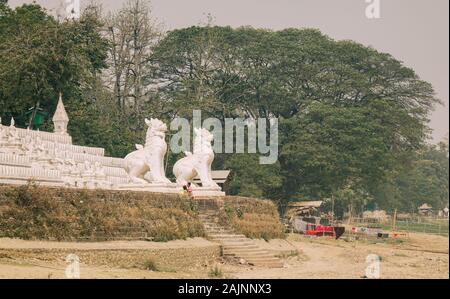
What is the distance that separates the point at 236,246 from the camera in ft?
102

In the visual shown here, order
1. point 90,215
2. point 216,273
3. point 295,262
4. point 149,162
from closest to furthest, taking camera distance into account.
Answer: point 216,273
point 90,215
point 149,162
point 295,262

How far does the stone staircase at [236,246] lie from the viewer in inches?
1192

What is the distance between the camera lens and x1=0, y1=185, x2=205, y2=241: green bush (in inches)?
931

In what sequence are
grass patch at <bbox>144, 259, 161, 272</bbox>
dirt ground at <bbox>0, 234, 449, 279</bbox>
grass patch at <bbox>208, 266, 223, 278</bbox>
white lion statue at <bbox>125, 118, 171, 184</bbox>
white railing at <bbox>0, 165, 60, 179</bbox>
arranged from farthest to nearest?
white lion statue at <bbox>125, 118, 171, 184</bbox> < white railing at <bbox>0, 165, 60, 179</bbox> < grass patch at <bbox>208, 266, 223, 278</bbox> < grass patch at <bbox>144, 259, 161, 272</bbox> < dirt ground at <bbox>0, 234, 449, 279</bbox>

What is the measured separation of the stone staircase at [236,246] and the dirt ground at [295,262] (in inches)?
21.5

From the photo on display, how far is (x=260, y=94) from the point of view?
6122 cm

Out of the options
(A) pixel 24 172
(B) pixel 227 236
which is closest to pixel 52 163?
(A) pixel 24 172

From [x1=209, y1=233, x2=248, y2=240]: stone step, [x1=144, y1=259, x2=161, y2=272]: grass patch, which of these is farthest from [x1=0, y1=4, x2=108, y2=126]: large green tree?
[x1=144, y1=259, x2=161, y2=272]: grass patch

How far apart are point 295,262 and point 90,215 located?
9.52 metres

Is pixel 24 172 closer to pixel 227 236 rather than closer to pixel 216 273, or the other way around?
pixel 216 273

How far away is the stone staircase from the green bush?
0.92m

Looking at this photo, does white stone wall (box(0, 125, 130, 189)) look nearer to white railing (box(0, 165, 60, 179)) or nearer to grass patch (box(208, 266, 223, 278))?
white railing (box(0, 165, 60, 179))

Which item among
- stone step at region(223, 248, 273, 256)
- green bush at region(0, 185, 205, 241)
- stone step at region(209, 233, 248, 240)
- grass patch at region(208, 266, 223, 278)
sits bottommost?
grass patch at region(208, 266, 223, 278)
